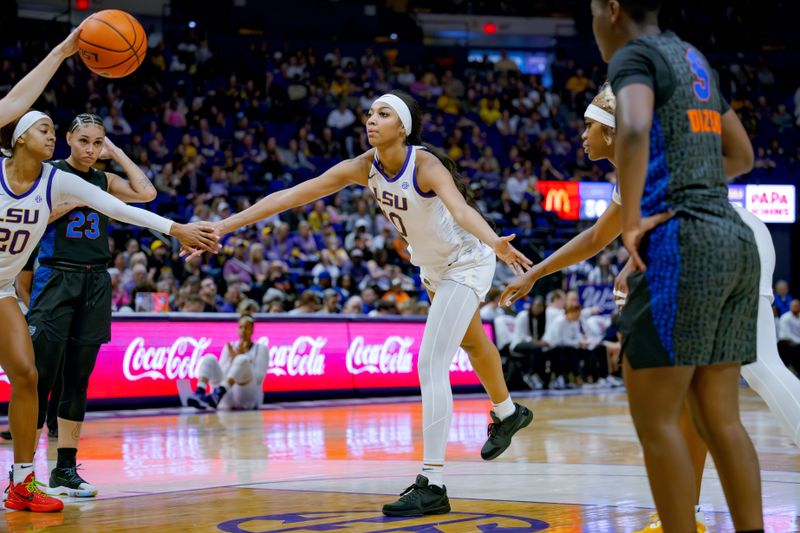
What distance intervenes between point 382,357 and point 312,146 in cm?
893

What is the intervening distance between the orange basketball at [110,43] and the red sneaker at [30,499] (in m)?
2.22

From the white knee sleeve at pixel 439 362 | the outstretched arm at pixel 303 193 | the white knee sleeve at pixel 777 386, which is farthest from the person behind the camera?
the outstretched arm at pixel 303 193

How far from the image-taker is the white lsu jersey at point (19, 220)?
535 cm

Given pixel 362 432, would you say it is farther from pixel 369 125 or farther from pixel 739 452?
pixel 739 452

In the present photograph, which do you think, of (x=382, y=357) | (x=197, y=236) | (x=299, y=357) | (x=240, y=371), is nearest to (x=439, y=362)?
(x=197, y=236)

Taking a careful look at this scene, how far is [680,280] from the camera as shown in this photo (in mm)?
3051

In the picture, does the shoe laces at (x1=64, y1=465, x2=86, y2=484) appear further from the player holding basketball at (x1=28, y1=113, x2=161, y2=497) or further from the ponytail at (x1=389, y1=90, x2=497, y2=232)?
the ponytail at (x1=389, y1=90, x2=497, y2=232)

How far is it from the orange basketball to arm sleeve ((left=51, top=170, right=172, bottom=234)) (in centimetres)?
68

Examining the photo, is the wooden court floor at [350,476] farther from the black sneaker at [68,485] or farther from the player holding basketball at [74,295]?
the player holding basketball at [74,295]

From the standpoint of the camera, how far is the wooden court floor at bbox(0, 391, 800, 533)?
15.7ft

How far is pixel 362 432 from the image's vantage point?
376 inches

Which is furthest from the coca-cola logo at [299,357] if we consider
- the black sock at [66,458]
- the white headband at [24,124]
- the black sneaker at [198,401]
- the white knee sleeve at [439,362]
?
Result: the white knee sleeve at [439,362]

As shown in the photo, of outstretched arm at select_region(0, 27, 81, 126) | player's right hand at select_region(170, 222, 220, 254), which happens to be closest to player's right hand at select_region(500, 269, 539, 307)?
player's right hand at select_region(170, 222, 220, 254)

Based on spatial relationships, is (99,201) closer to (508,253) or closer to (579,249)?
(508,253)
